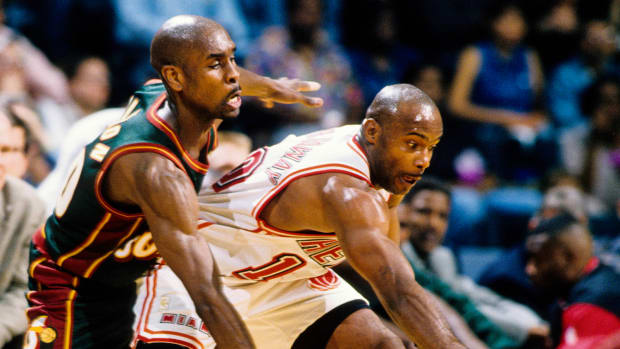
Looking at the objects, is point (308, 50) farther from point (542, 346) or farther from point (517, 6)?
point (542, 346)

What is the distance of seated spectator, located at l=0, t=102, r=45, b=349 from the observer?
3902 mm

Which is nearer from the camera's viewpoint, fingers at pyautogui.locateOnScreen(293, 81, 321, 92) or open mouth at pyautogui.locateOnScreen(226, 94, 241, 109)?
open mouth at pyautogui.locateOnScreen(226, 94, 241, 109)

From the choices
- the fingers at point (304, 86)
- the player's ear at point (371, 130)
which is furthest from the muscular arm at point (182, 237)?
the fingers at point (304, 86)

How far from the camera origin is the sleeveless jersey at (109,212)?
115 inches

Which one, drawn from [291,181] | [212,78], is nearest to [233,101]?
[212,78]

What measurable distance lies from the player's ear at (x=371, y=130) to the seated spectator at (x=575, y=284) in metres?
1.48

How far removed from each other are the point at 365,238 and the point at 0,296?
216 centimetres

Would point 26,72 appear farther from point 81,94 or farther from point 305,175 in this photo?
point 305,175

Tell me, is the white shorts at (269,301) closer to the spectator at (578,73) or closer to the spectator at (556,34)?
the spectator at (578,73)

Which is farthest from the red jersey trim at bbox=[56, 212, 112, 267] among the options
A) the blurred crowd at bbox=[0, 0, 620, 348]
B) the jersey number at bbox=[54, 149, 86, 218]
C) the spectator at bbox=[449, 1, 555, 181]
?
the spectator at bbox=[449, 1, 555, 181]

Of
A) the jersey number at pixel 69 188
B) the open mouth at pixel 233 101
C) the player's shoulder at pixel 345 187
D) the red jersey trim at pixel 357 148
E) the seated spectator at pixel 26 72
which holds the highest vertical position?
the open mouth at pixel 233 101

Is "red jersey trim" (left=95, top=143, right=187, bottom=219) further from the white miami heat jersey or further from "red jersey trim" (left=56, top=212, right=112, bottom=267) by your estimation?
the white miami heat jersey

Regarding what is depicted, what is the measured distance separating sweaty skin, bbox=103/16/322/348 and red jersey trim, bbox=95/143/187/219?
22 mm

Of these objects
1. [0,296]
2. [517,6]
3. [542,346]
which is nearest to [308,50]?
[517,6]
